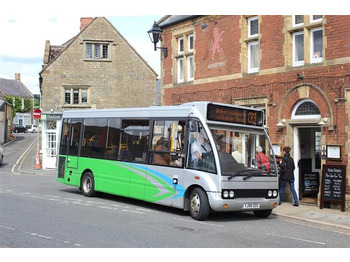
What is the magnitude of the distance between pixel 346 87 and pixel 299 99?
→ 5.48 ft

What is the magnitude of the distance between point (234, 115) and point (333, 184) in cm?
395

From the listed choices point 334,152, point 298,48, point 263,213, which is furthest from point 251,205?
point 298,48

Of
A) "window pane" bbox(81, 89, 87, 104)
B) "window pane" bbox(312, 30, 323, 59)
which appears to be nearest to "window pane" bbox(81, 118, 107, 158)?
"window pane" bbox(312, 30, 323, 59)

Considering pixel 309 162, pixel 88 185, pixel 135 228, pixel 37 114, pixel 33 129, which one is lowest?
pixel 135 228

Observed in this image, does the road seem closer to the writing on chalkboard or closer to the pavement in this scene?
the pavement

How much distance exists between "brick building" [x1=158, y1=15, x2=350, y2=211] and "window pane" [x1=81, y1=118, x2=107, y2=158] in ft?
16.5

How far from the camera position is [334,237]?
8.97 meters

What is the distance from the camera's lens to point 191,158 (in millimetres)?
10609

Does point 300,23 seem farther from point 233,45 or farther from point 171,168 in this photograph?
point 171,168

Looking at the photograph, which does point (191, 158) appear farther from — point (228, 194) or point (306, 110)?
point (306, 110)

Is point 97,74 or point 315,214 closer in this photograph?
point 315,214

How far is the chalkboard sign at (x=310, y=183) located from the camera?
46.7 ft

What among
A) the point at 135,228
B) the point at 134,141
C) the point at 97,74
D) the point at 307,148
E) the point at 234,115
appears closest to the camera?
the point at 135,228

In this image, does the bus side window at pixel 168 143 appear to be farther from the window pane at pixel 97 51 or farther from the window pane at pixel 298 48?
the window pane at pixel 97 51
